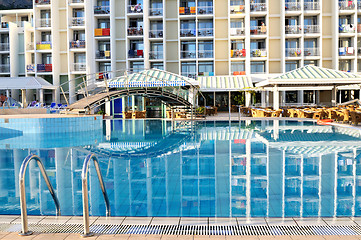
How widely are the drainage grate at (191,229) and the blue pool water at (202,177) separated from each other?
2.87 feet

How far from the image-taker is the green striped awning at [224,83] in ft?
101

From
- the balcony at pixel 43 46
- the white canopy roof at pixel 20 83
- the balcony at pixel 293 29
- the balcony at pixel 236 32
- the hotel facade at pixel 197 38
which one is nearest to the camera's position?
the white canopy roof at pixel 20 83

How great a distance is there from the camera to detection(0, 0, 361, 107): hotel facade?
120 feet

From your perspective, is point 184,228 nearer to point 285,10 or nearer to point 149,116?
point 149,116

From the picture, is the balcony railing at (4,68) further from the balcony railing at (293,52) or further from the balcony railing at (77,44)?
the balcony railing at (293,52)

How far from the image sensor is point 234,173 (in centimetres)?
856

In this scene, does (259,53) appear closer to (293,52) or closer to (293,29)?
(293,52)

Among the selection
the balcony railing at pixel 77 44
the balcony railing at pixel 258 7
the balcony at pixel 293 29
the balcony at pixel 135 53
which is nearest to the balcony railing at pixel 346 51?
the balcony at pixel 293 29

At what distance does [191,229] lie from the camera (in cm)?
466

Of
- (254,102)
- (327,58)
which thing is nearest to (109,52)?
(254,102)

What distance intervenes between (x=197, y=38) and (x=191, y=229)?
110 ft

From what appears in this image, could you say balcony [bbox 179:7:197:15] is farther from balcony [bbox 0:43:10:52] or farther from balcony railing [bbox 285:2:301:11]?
balcony [bbox 0:43:10:52]

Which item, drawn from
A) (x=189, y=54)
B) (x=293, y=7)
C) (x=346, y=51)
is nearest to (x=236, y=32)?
(x=189, y=54)

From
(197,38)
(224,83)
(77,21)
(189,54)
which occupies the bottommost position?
(224,83)
